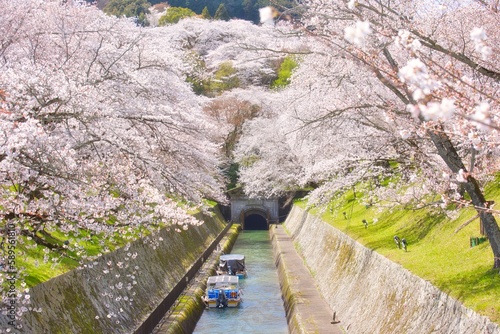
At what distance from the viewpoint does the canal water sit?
2167 cm

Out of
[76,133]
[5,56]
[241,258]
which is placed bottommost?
[241,258]

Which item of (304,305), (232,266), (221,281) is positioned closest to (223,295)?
(221,281)

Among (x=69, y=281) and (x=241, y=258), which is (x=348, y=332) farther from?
(x=241, y=258)

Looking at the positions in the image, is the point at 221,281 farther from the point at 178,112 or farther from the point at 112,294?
the point at 178,112

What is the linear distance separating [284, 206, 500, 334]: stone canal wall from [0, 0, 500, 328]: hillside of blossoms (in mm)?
1623

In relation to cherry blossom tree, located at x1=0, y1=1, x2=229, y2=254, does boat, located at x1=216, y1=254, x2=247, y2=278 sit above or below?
below

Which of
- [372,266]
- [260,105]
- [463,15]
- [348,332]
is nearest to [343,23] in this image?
[463,15]

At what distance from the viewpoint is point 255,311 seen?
24406 millimetres

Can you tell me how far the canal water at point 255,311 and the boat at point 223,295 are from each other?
275 mm

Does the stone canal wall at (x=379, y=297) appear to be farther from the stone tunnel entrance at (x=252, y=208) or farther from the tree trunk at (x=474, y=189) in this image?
the stone tunnel entrance at (x=252, y=208)

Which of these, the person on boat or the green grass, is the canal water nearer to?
the person on boat

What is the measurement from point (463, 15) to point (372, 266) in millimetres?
7030

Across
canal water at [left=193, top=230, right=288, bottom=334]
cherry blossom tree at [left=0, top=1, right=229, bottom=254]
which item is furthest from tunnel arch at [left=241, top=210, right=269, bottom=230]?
cherry blossom tree at [left=0, top=1, right=229, bottom=254]

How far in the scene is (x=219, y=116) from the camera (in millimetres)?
57875
